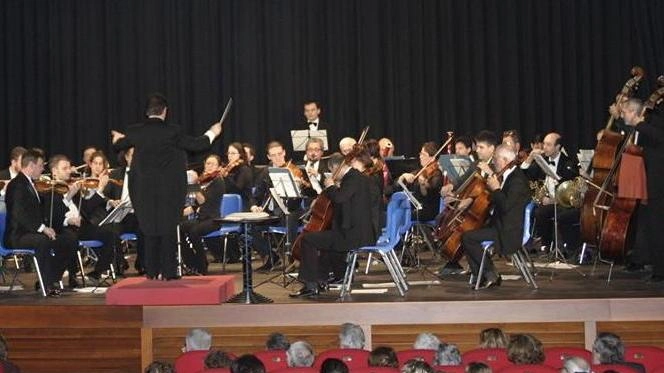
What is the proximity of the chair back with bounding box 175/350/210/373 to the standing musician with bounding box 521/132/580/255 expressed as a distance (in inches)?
240

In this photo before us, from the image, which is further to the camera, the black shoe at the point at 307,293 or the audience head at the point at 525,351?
the black shoe at the point at 307,293

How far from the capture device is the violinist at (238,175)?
12680 mm

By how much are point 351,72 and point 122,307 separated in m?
7.57

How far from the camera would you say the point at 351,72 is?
52.4ft

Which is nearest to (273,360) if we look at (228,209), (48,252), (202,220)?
(48,252)

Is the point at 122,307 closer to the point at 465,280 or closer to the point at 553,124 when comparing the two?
the point at 465,280

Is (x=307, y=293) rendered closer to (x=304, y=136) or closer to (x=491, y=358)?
(x=491, y=358)

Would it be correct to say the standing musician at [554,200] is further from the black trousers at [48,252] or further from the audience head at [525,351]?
the audience head at [525,351]

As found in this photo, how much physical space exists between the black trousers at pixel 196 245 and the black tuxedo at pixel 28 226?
64.6 inches

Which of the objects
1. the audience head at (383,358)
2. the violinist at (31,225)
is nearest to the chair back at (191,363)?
the audience head at (383,358)

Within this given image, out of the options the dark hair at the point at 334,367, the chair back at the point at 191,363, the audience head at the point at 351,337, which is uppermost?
the dark hair at the point at 334,367

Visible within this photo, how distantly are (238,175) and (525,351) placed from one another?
7019mm

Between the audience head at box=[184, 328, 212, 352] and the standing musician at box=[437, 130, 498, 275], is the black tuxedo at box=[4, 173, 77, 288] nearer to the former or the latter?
the audience head at box=[184, 328, 212, 352]

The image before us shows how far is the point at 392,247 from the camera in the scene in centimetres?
990
